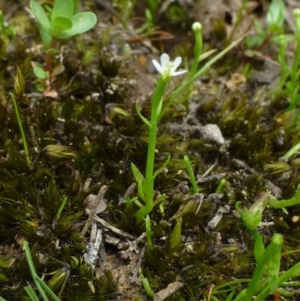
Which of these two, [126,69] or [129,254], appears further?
[126,69]

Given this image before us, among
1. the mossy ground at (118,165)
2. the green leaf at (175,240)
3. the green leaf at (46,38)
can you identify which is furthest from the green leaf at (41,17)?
the green leaf at (175,240)

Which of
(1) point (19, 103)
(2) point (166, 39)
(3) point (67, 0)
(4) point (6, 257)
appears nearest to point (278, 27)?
(2) point (166, 39)

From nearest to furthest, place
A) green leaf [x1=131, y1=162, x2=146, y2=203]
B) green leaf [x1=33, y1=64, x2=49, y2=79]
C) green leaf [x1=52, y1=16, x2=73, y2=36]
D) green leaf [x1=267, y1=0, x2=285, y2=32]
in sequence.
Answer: green leaf [x1=131, y1=162, x2=146, y2=203], green leaf [x1=52, y1=16, x2=73, y2=36], green leaf [x1=33, y1=64, x2=49, y2=79], green leaf [x1=267, y1=0, x2=285, y2=32]

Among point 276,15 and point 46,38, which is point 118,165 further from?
point 276,15

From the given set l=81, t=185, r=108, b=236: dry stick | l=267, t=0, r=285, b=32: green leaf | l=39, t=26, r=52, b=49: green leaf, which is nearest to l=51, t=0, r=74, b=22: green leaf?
l=39, t=26, r=52, b=49: green leaf

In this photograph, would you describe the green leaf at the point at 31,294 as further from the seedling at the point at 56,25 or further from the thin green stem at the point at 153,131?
the seedling at the point at 56,25

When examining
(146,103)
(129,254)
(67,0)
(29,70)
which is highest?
(67,0)

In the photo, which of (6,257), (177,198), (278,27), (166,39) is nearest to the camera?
(6,257)

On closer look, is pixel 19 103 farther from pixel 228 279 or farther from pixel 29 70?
pixel 228 279

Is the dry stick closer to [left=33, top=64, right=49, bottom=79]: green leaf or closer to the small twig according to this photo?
the small twig
